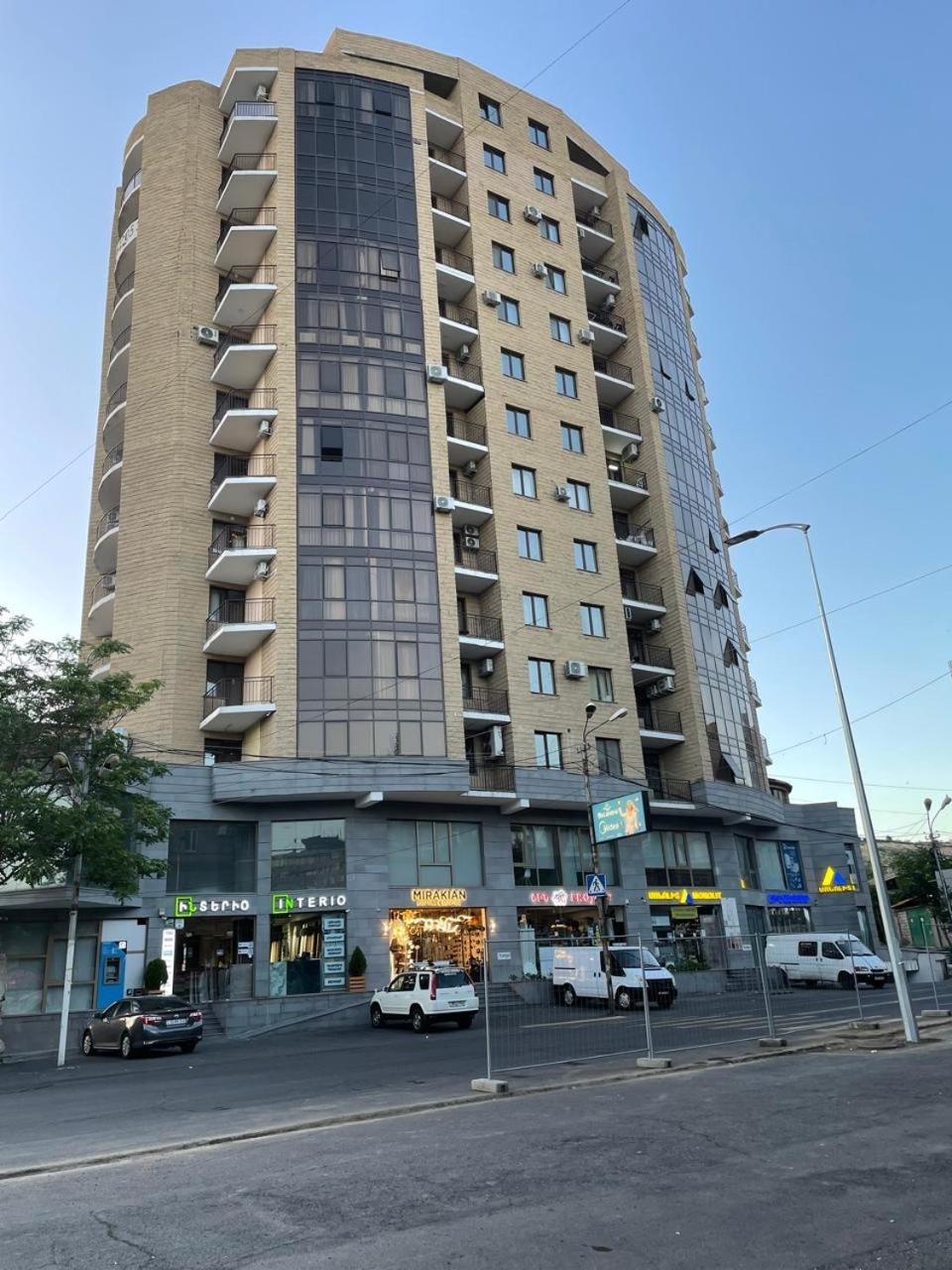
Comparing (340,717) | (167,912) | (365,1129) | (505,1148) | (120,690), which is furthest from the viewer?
(340,717)

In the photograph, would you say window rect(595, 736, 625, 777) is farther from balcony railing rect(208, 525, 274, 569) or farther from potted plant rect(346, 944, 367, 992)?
balcony railing rect(208, 525, 274, 569)

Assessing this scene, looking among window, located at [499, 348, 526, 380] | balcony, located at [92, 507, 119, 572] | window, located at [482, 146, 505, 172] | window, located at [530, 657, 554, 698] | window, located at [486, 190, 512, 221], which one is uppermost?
window, located at [482, 146, 505, 172]

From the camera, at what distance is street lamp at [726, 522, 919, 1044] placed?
625 inches

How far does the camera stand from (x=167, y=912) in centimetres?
3033

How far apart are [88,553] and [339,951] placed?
2356cm

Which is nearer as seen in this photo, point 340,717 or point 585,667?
point 340,717

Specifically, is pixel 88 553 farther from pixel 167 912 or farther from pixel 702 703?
pixel 702 703

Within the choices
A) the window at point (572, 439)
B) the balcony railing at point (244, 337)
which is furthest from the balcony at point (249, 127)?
the window at point (572, 439)

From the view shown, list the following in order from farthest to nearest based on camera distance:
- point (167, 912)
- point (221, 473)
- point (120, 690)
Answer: point (221, 473)
point (167, 912)
point (120, 690)

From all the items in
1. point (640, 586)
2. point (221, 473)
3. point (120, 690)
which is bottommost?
point (120, 690)

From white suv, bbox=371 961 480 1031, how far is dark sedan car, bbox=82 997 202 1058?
227 inches

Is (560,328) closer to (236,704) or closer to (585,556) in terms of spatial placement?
(585,556)

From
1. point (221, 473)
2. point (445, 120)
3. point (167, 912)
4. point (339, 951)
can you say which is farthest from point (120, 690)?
point (445, 120)

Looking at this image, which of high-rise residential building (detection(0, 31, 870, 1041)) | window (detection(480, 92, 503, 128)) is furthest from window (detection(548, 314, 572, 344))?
window (detection(480, 92, 503, 128))
